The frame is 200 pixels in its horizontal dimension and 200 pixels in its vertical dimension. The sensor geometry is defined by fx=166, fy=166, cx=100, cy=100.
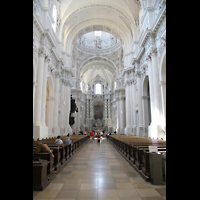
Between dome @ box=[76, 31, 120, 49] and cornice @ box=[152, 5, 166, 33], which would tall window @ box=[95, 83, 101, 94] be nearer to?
dome @ box=[76, 31, 120, 49]

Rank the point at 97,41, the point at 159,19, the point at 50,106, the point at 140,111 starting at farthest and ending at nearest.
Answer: the point at 97,41, the point at 140,111, the point at 50,106, the point at 159,19

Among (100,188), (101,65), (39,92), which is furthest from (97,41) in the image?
(100,188)

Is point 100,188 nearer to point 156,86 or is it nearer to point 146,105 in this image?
point 156,86

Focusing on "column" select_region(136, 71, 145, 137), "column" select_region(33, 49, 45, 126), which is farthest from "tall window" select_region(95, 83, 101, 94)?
"column" select_region(33, 49, 45, 126)

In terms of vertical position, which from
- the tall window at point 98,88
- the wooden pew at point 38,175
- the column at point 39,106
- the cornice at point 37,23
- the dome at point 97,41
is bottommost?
the wooden pew at point 38,175

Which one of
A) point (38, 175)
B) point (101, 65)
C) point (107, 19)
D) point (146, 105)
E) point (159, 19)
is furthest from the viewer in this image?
point (101, 65)

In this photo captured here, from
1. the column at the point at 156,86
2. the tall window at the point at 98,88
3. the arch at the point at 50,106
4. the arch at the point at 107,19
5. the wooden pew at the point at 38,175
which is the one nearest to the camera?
the wooden pew at the point at 38,175

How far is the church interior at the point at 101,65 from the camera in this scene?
4.15 meters

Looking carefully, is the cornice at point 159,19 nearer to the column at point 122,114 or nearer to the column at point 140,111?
the column at point 140,111

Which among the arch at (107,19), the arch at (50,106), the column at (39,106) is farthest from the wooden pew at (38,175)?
the arch at (107,19)

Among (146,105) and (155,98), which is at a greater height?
(155,98)

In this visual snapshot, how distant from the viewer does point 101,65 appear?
3622 cm
